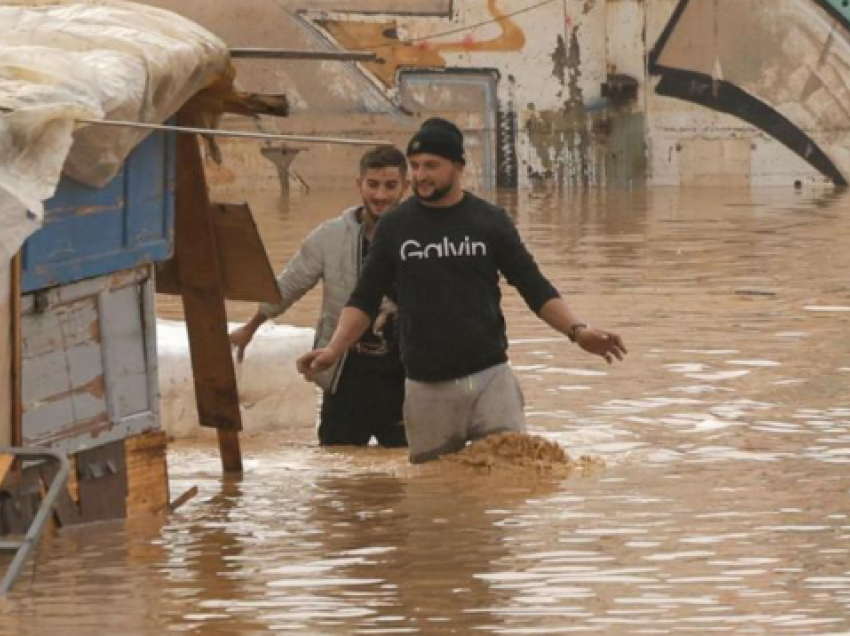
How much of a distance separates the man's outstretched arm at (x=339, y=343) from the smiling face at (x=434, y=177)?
0.53 meters

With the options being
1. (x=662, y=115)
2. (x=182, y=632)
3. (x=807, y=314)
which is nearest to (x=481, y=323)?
(x=182, y=632)

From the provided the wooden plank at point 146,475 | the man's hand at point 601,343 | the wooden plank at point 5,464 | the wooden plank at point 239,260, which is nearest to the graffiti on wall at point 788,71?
the wooden plank at point 239,260

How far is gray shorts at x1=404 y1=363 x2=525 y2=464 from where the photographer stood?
997 centimetres

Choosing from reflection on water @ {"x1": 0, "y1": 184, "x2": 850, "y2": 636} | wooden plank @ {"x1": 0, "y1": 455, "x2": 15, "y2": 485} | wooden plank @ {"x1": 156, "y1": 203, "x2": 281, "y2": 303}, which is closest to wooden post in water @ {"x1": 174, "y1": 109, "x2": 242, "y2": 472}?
wooden plank @ {"x1": 156, "y1": 203, "x2": 281, "y2": 303}

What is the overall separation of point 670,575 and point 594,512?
54.3 inches

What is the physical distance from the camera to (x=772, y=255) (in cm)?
2247

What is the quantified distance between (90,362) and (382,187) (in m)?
2.01

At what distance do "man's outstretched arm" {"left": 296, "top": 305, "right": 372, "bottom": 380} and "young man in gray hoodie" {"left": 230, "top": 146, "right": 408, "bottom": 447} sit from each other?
0.74 m

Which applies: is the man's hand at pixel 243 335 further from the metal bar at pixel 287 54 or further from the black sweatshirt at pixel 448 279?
the metal bar at pixel 287 54

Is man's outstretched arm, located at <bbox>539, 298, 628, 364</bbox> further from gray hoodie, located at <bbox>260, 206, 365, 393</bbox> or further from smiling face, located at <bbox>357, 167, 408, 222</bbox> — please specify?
gray hoodie, located at <bbox>260, 206, 365, 393</bbox>

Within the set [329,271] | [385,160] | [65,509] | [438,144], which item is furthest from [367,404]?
[65,509]

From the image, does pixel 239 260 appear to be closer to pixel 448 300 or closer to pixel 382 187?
pixel 382 187

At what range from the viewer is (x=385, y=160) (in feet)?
34.4

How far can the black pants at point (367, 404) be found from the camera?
432 inches
